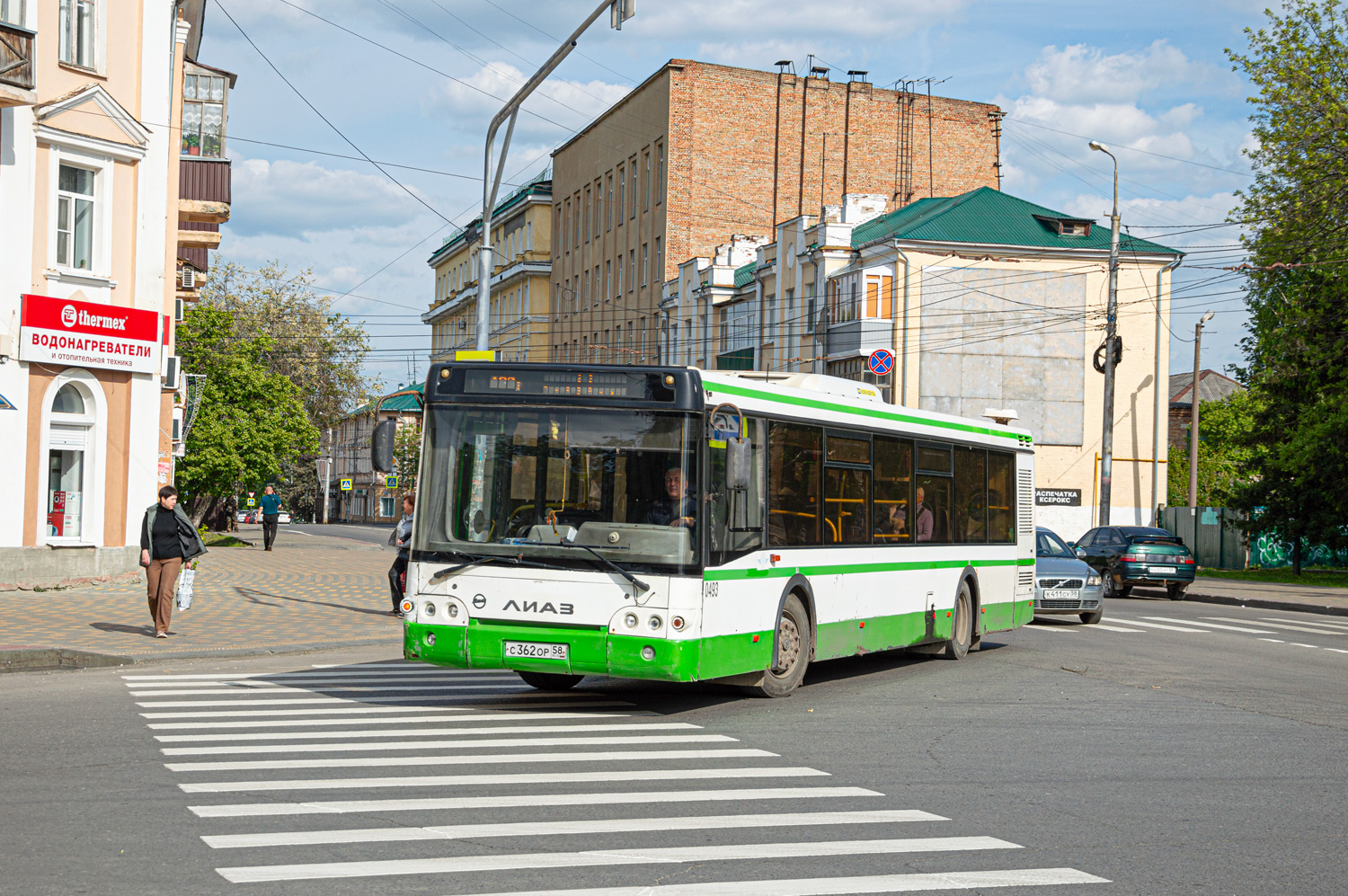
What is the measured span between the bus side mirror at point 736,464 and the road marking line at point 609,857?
4627 millimetres

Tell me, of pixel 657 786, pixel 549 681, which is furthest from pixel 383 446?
pixel 657 786

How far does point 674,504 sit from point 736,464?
616mm

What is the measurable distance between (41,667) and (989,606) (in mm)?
10718

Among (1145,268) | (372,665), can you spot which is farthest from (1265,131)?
(372,665)

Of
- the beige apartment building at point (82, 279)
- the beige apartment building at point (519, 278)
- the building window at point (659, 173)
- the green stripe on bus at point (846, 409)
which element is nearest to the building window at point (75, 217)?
the beige apartment building at point (82, 279)

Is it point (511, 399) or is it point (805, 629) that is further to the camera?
point (805, 629)

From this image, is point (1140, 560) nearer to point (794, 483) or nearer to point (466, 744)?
point (794, 483)

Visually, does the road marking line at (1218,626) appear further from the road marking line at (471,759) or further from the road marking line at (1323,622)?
the road marking line at (471,759)

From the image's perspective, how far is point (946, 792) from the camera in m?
8.70

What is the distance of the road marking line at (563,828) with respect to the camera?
22.7ft

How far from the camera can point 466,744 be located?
1000cm

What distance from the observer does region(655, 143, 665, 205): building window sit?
7088cm

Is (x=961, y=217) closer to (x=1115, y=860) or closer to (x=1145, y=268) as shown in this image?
(x=1145, y=268)

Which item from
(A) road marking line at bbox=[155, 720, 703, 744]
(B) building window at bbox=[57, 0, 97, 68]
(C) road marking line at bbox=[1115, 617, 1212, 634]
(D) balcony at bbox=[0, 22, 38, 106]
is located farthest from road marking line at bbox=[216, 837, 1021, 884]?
(B) building window at bbox=[57, 0, 97, 68]
